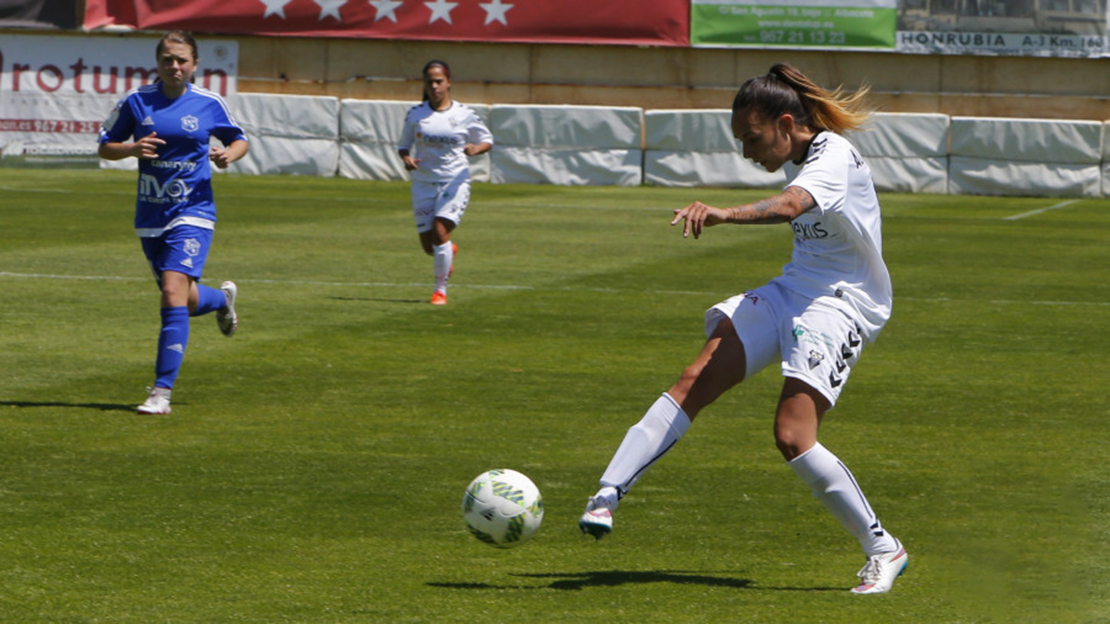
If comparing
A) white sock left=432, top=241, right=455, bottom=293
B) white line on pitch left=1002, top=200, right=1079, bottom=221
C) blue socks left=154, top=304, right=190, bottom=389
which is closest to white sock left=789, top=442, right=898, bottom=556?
blue socks left=154, top=304, right=190, bottom=389

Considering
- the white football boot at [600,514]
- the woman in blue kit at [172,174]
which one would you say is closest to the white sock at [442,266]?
the woman in blue kit at [172,174]

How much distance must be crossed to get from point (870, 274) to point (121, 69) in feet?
104

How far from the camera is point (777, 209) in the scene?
5.30m

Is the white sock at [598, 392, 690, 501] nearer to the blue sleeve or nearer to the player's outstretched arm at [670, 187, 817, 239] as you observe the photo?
the player's outstretched arm at [670, 187, 817, 239]

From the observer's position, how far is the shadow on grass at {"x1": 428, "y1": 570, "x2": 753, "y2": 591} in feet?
19.0

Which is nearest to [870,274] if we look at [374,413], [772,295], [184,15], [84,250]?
[772,295]

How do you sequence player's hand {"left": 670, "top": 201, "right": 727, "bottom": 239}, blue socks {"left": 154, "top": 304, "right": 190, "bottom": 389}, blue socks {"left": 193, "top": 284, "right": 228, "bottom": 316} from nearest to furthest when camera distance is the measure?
player's hand {"left": 670, "top": 201, "right": 727, "bottom": 239}
blue socks {"left": 154, "top": 304, "right": 190, "bottom": 389}
blue socks {"left": 193, "top": 284, "right": 228, "bottom": 316}

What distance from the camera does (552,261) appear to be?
17812mm

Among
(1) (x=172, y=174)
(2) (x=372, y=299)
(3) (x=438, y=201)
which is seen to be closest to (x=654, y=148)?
(3) (x=438, y=201)

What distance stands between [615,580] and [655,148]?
2644 cm

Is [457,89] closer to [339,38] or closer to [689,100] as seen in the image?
[339,38]

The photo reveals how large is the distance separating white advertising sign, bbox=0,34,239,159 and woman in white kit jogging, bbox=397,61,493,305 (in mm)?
20589

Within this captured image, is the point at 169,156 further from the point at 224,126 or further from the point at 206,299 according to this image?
the point at 206,299

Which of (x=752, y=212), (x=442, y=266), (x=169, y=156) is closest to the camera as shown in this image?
(x=752, y=212)
